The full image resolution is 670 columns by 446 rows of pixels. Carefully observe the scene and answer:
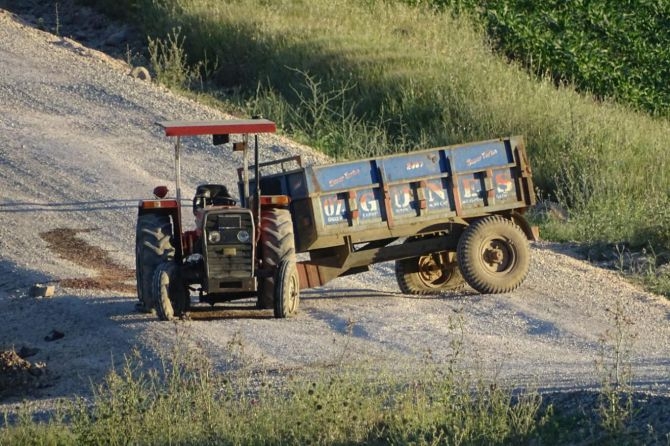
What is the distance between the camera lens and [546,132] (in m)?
22.4

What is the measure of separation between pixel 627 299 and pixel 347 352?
14.8 ft

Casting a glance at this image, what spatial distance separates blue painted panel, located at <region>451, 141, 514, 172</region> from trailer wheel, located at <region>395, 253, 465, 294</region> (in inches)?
44.4

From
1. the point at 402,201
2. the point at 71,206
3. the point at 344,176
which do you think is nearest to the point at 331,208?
the point at 344,176

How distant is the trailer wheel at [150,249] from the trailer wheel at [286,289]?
1111mm

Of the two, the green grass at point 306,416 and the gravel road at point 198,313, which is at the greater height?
the gravel road at point 198,313

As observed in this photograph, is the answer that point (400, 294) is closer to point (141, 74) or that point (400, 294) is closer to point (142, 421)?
point (142, 421)

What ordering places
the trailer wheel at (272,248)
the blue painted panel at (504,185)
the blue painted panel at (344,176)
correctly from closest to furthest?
the trailer wheel at (272,248) → the blue painted panel at (344,176) → the blue painted panel at (504,185)

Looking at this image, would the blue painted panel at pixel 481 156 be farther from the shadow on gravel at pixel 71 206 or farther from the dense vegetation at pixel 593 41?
the dense vegetation at pixel 593 41

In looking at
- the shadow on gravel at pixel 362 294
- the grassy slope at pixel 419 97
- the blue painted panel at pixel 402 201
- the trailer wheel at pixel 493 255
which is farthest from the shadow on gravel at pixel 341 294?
the grassy slope at pixel 419 97

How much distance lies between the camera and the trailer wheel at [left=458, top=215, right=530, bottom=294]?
49.1 feet

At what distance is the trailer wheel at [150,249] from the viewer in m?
13.7

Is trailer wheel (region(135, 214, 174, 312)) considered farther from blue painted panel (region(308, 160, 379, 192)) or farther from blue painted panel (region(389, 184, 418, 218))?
blue painted panel (region(389, 184, 418, 218))

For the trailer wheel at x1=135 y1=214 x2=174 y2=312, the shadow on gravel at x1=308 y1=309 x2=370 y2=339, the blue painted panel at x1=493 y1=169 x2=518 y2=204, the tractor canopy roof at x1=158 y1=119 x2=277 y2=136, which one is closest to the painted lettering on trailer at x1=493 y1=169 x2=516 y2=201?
the blue painted panel at x1=493 y1=169 x2=518 y2=204

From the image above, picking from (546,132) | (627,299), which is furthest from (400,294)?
(546,132)
